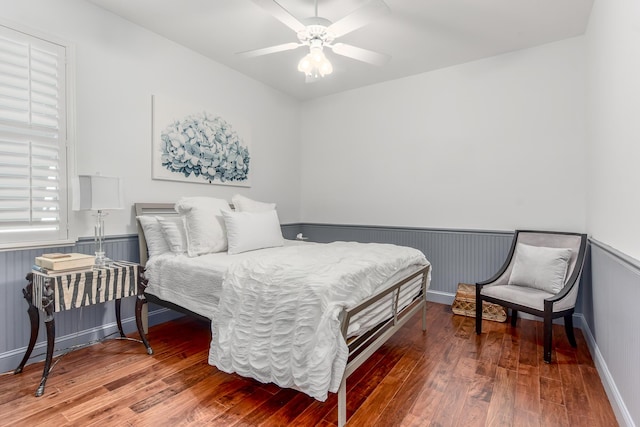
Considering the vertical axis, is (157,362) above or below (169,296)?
below

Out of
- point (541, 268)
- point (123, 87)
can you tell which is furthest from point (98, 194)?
point (541, 268)

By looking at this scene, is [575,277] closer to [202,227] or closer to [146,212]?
[202,227]

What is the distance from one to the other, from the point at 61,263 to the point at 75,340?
0.93 m

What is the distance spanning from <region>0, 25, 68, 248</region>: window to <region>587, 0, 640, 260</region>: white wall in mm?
3664

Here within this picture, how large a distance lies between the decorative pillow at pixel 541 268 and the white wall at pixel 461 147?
547 mm

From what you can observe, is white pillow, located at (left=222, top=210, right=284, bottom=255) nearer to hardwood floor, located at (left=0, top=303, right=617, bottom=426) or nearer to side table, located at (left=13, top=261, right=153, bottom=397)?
side table, located at (left=13, top=261, right=153, bottom=397)

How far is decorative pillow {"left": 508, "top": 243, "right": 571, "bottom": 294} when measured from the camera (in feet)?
9.32

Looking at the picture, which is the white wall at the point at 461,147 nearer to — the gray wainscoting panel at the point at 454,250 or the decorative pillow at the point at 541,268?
the gray wainscoting panel at the point at 454,250

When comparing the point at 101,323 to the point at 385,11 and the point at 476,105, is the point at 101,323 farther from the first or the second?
the point at 476,105

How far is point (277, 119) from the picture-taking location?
4.71 meters

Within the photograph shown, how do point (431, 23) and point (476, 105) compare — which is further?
point (476, 105)

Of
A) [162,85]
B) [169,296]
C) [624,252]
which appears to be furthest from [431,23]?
[169,296]

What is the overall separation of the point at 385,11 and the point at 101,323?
10.8ft

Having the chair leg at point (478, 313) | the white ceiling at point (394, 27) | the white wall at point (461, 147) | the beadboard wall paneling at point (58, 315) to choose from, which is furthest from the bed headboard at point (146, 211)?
the chair leg at point (478, 313)
